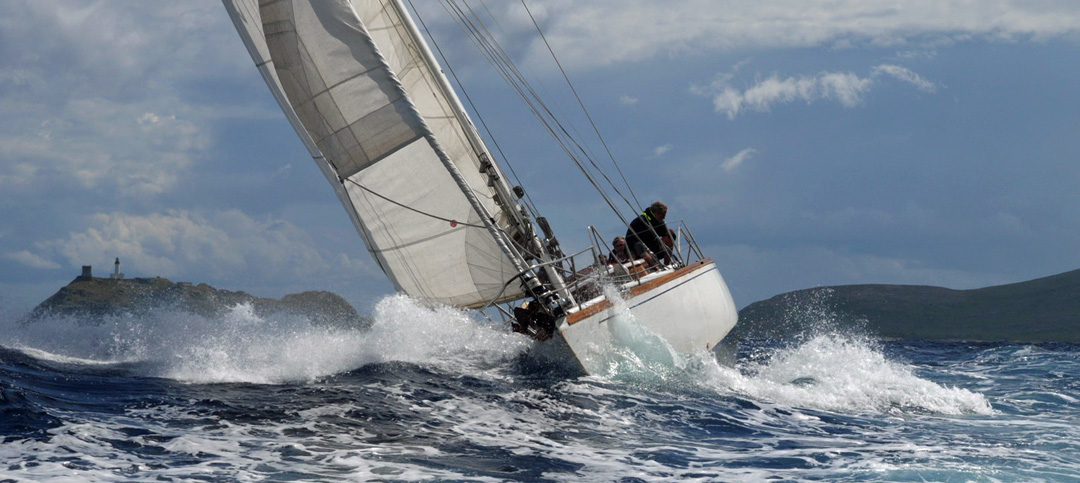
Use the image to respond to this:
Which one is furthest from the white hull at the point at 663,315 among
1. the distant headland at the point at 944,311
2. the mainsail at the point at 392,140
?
the distant headland at the point at 944,311

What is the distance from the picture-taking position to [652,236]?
40.6 feet

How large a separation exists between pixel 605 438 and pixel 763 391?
298 centimetres

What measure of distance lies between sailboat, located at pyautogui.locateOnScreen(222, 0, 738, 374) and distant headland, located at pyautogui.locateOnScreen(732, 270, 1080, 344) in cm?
3116

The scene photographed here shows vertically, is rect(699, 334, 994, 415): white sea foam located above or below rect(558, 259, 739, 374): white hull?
below

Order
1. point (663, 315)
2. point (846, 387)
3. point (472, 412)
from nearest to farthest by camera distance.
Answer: point (472, 412), point (846, 387), point (663, 315)

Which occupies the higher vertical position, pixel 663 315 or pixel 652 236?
pixel 652 236

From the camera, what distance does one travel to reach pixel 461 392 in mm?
8219

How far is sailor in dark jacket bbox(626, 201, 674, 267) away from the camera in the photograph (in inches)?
458

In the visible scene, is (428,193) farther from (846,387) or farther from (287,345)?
(846,387)

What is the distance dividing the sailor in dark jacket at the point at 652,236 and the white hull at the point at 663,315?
49 centimetres

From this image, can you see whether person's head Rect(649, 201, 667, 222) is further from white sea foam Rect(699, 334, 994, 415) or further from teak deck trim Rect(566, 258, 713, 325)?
white sea foam Rect(699, 334, 994, 415)

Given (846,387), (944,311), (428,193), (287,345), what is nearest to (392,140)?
(428,193)

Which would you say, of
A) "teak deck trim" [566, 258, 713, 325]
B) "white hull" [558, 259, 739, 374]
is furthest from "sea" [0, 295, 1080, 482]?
"teak deck trim" [566, 258, 713, 325]

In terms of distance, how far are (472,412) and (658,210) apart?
5.61 meters
